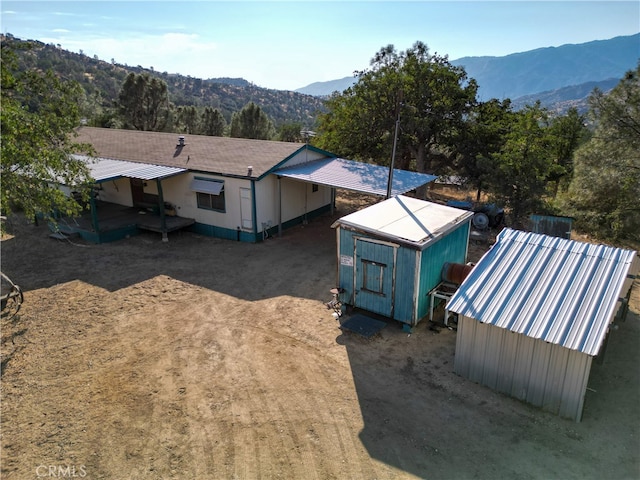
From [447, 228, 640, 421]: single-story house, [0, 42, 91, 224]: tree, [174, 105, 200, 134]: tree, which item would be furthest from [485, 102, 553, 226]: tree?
[174, 105, 200, 134]: tree

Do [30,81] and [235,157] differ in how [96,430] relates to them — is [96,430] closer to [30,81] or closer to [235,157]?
[30,81]

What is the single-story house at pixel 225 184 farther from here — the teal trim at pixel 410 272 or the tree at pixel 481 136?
the tree at pixel 481 136

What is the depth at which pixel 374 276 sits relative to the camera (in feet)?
32.5

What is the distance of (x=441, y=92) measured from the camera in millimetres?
20719

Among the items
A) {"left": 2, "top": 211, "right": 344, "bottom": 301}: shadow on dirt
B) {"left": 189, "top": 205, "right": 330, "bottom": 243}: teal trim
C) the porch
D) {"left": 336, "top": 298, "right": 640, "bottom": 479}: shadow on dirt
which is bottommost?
{"left": 336, "top": 298, "right": 640, "bottom": 479}: shadow on dirt

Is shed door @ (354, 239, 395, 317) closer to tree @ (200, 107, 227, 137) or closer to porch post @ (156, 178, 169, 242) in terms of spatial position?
porch post @ (156, 178, 169, 242)

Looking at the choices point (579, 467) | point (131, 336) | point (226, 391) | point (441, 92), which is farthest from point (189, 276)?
point (441, 92)

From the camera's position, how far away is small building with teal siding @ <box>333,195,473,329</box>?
938cm

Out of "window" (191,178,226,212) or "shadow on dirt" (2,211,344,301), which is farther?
"window" (191,178,226,212)

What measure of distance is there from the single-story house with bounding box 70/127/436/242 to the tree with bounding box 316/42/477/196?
4596 mm

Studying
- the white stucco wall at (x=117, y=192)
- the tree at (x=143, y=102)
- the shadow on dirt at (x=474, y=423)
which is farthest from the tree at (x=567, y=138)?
the tree at (x=143, y=102)

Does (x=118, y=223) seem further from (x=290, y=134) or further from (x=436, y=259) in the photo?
(x=290, y=134)

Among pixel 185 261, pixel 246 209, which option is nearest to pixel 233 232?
pixel 246 209

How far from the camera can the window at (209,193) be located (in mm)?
15484
